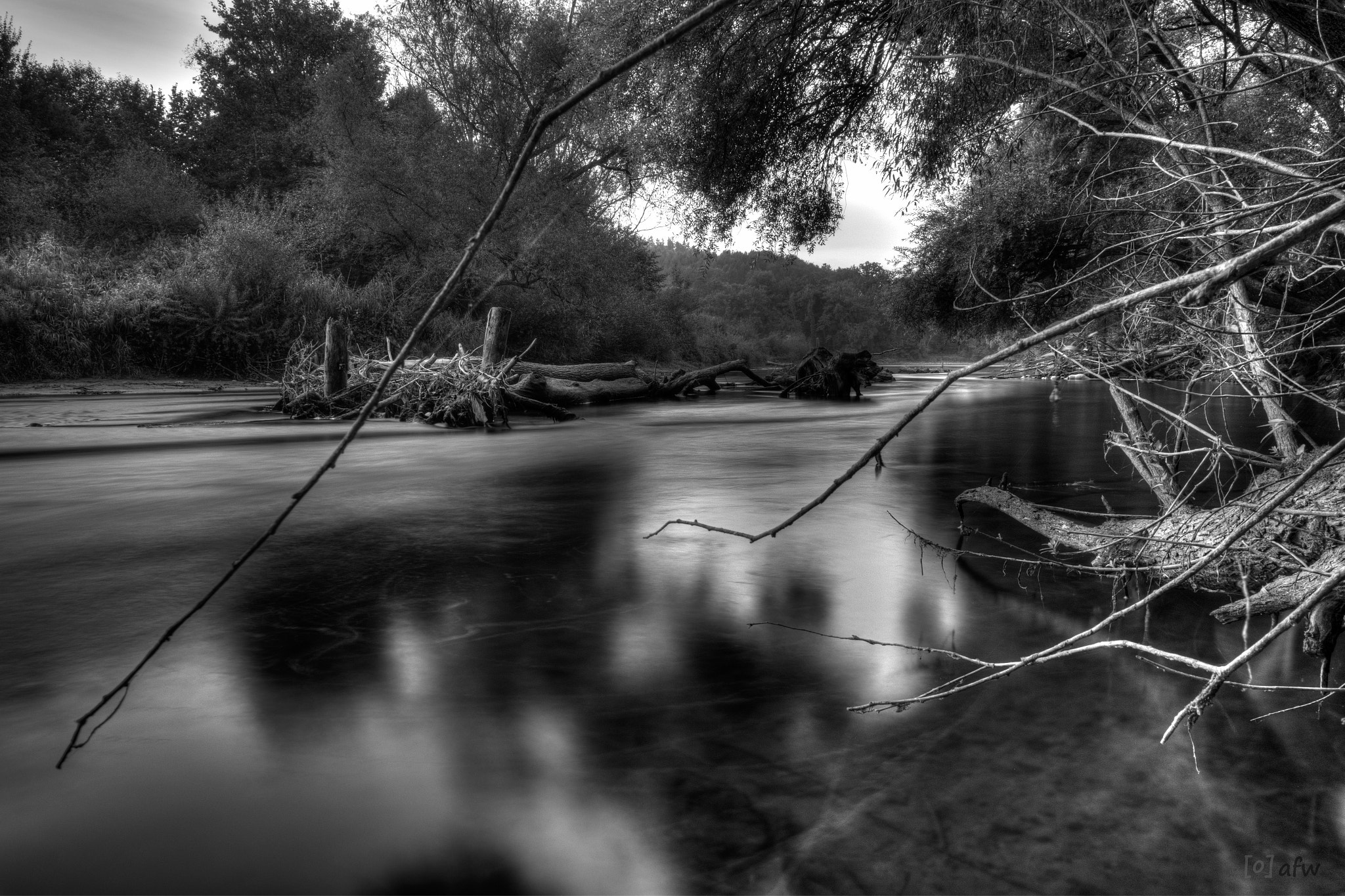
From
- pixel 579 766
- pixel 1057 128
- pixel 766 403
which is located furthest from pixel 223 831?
pixel 766 403

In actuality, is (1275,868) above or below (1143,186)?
below

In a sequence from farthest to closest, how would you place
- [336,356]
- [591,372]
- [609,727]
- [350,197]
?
[350,197] → [591,372] → [336,356] → [609,727]

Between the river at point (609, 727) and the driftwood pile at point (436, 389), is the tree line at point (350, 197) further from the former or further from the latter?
the river at point (609, 727)

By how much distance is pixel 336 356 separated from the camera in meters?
13.7

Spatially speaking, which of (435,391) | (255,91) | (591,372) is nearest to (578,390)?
(591,372)

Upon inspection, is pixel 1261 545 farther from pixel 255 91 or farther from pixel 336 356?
pixel 255 91

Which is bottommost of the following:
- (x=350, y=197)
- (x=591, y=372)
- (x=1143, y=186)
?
(x=591, y=372)

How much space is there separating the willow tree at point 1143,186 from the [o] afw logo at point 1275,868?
2.04 feet

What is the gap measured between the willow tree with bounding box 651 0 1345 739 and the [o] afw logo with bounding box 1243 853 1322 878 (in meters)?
0.62

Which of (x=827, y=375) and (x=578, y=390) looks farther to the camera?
(x=827, y=375)

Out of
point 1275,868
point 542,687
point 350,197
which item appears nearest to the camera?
point 1275,868

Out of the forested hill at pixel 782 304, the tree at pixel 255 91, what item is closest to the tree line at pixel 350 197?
the tree at pixel 255 91

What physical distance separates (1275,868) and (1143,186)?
22.1 feet

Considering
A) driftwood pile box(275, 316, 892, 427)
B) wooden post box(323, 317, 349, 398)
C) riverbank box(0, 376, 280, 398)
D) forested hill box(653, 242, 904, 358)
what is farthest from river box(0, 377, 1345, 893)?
forested hill box(653, 242, 904, 358)
